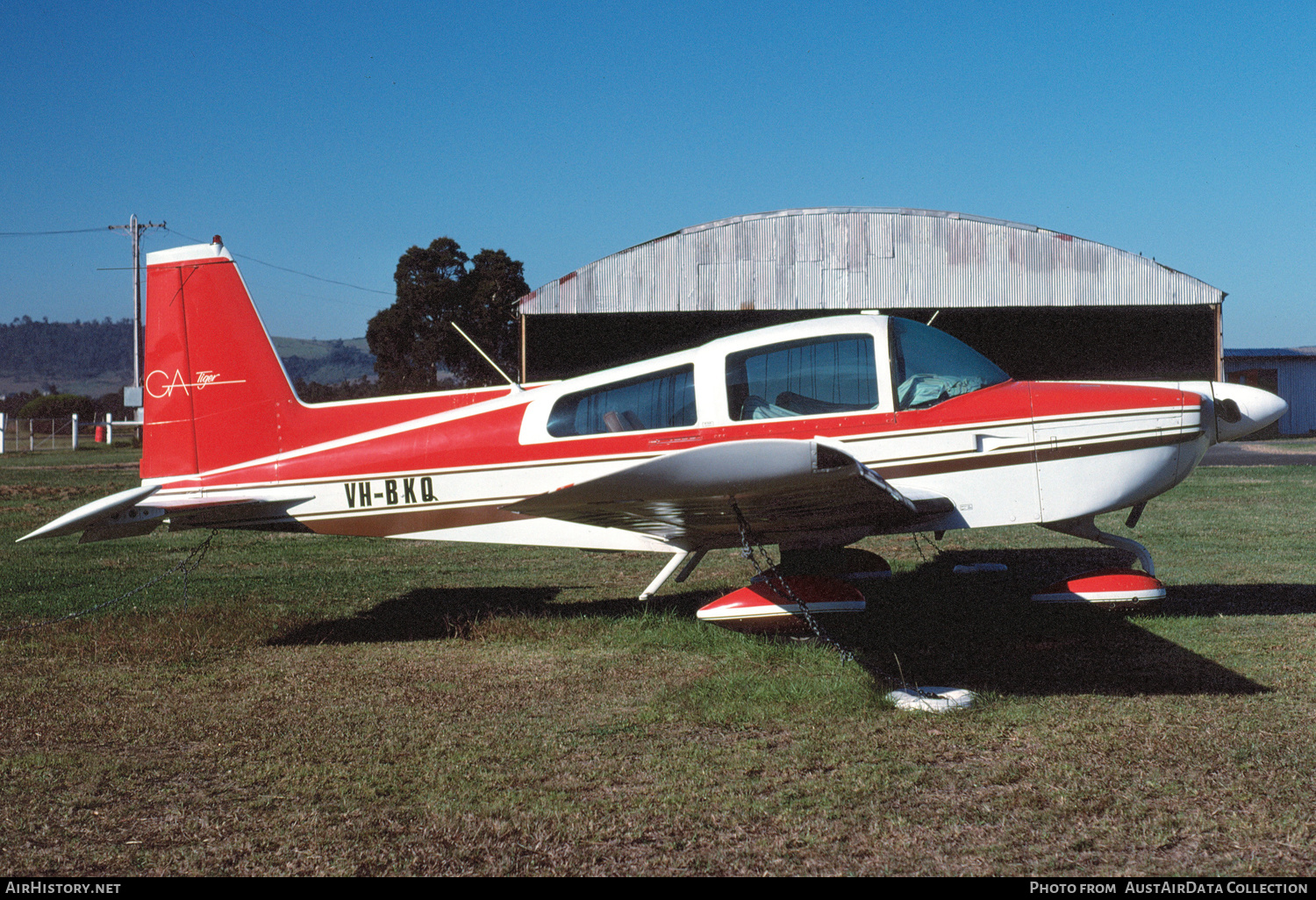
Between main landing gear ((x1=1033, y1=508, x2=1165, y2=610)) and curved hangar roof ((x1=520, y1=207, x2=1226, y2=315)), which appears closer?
main landing gear ((x1=1033, y1=508, x2=1165, y2=610))

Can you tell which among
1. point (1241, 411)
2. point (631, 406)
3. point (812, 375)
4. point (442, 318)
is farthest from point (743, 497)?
point (442, 318)

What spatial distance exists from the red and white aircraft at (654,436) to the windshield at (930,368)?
0.01 meters

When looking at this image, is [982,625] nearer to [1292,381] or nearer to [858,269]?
[858,269]

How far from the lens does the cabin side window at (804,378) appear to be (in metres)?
5.71

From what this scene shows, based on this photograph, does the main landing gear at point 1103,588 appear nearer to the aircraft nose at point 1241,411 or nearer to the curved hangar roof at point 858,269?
the aircraft nose at point 1241,411

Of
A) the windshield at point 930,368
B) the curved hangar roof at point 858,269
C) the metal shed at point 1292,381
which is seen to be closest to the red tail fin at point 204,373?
the windshield at point 930,368

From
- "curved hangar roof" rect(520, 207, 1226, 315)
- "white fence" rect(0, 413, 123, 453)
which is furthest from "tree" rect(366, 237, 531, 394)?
"curved hangar roof" rect(520, 207, 1226, 315)

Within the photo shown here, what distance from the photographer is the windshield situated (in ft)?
18.6

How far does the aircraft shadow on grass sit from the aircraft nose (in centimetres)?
137

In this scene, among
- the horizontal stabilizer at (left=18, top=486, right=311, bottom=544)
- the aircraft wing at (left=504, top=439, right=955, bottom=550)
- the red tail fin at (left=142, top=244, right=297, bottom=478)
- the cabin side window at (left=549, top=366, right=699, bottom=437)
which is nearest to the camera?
the aircraft wing at (left=504, top=439, right=955, bottom=550)

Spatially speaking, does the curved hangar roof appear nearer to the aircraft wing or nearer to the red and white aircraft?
the red and white aircraft

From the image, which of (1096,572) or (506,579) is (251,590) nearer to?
(506,579)

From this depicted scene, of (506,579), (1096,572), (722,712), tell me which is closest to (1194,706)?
(1096,572)

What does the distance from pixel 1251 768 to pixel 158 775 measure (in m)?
4.47
